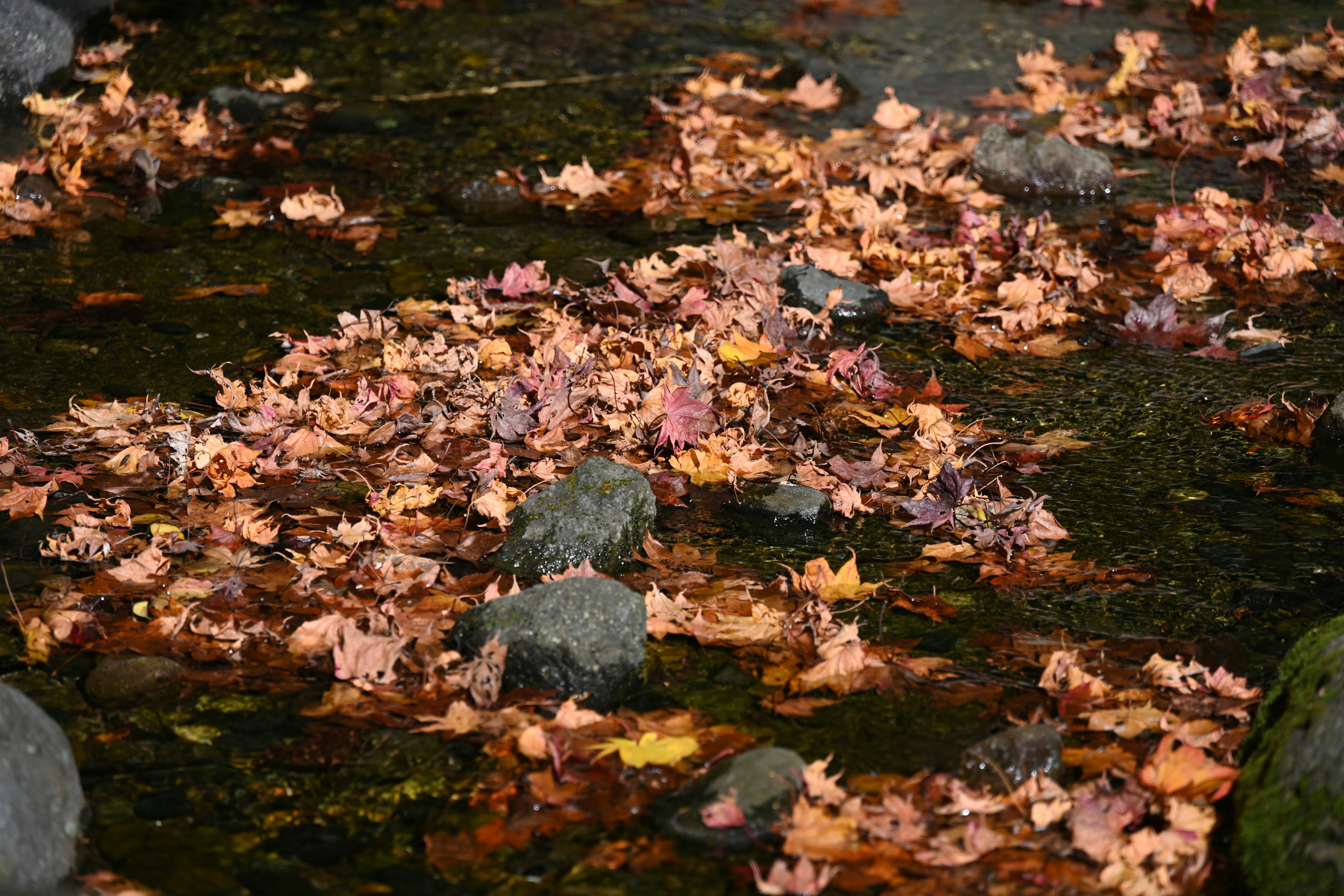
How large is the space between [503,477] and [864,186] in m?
3.49

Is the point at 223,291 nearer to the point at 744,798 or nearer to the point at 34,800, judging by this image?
the point at 34,800

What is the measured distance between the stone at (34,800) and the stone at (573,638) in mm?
1003

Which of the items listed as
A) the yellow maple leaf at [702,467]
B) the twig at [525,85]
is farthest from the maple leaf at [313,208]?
the yellow maple leaf at [702,467]

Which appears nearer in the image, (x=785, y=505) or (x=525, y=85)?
(x=785, y=505)

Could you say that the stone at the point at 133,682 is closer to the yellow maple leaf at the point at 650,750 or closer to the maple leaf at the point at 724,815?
the yellow maple leaf at the point at 650,750

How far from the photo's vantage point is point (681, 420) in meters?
4.27

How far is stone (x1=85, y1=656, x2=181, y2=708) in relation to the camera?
3.13 m

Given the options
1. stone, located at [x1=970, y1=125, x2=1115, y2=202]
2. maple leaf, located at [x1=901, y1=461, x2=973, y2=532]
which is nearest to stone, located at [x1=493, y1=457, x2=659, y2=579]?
maple leaf, located at [x1=901, y1=461, x2=973, y2=532]

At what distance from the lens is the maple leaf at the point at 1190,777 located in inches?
108

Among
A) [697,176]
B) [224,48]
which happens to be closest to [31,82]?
[224,48]

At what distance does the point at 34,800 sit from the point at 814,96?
21.9 feet

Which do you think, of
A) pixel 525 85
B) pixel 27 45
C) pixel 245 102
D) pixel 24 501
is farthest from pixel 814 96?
pixel 24 501

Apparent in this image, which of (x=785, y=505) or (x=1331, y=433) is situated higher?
(x=1331, y=433)

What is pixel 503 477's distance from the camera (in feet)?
13.6
